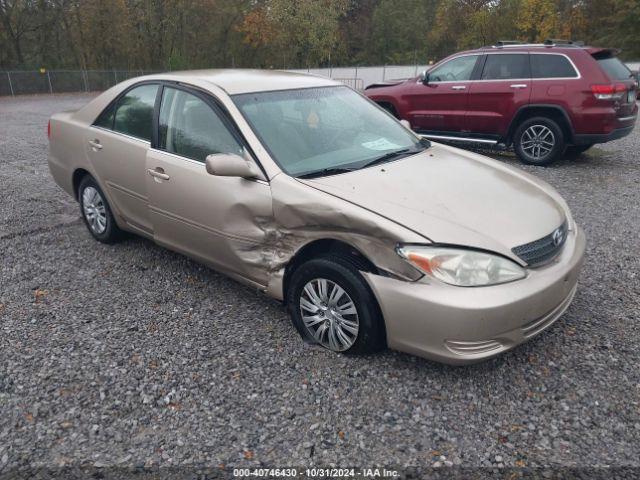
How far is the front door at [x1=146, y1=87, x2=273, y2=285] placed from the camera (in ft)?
11.2

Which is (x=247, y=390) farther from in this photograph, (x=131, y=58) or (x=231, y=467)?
(x=131, y=58)

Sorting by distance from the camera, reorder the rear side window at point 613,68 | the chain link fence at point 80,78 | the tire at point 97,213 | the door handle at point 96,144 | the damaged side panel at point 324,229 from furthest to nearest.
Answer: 1. the chain link fence at point 80,78
2. the rear side window at point 613,68
3. the tire at point 97,213
4. the door handle at point 96,144
5. the damaged side panel at point 324,229

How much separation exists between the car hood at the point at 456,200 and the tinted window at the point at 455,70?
225 inches

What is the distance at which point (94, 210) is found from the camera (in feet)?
16.4

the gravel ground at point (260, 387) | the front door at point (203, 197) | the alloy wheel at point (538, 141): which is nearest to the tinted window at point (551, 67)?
the alloy wheel at point (538, 141)

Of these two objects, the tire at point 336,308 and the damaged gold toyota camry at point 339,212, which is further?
the tire at point 336,308

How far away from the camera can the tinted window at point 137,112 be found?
427 centimetres

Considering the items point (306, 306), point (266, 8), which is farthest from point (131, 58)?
point (306, 306)

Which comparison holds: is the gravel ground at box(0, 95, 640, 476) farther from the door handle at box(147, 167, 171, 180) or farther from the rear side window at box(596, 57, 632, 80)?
the rear side window at box(596, 57, 632, 80)

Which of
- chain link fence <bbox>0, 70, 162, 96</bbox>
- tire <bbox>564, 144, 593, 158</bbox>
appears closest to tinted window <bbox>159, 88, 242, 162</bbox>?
tire <bbox>564, 144, 593, 158</bbox>

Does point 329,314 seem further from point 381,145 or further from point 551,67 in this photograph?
point 551,67

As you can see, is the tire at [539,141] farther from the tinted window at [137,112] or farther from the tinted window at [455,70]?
the tinted window at [137,112]

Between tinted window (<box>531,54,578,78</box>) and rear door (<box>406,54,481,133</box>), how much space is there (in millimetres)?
1015

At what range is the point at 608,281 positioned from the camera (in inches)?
167
